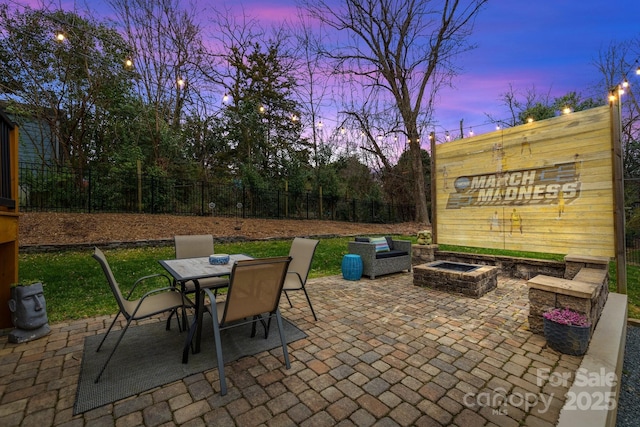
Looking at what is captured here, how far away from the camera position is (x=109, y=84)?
1043 cm

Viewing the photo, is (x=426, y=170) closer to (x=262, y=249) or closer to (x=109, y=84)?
(x=262, y=249)

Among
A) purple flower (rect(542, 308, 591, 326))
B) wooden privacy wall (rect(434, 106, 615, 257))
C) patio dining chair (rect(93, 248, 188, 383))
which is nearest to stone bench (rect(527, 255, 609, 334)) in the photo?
purple flower (rect(542, 308, 591, 326))

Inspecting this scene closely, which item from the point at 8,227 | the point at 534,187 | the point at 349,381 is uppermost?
the point at 534,187

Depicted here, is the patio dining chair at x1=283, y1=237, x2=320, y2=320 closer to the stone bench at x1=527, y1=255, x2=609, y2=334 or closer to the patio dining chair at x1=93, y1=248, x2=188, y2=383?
the patio dining chair at x1=93, y1=248, x2=188, y2=383

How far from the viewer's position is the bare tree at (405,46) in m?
11.9

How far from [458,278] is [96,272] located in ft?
19.7

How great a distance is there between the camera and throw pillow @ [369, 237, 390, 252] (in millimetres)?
5236

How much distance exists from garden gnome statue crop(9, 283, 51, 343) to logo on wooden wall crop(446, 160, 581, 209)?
6.41 m

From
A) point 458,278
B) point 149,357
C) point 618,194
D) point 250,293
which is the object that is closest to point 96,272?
point 149,357

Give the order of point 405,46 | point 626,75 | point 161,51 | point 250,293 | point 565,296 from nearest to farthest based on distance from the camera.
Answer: point 250,293, point 565,296, point 161,51, point 626,75, point 405,46

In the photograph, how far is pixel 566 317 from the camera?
2.46 meters

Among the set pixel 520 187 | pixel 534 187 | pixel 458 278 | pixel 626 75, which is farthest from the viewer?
pixel 626 75

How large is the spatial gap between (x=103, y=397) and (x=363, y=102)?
1333 centimetres

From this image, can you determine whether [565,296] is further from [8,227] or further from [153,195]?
[153,195]
